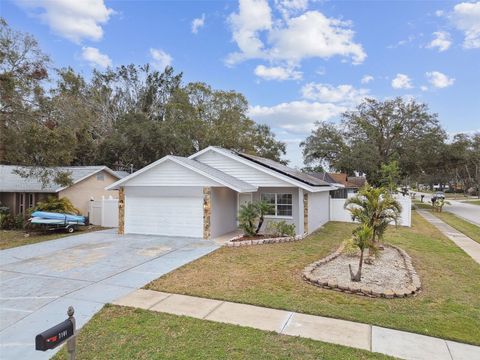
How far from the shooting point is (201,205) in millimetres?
14078

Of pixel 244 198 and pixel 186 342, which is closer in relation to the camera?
pixel 186 342

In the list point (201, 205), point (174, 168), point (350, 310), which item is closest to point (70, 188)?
point (174, 168)

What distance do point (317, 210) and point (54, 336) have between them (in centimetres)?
1569

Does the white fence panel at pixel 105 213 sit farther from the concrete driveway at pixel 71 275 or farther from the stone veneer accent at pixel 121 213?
the concrete driveway at pixel 71 275

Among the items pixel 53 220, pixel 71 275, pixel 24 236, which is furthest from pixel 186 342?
pixel 24 236

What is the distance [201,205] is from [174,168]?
209 centimetres

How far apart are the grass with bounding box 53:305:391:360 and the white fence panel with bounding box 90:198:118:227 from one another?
1311cm

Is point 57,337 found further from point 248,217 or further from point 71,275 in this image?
point 248,217

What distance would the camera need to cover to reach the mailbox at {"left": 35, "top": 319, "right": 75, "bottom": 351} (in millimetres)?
2812

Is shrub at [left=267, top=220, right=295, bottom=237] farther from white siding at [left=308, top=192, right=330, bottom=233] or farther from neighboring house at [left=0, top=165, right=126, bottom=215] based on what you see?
neighboring house at [left=0, top=165, right=126, bottom=215]

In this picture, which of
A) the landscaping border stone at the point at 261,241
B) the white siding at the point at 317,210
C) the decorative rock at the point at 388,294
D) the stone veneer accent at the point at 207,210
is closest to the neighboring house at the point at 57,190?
the stone veneer accent at the point at 207,210

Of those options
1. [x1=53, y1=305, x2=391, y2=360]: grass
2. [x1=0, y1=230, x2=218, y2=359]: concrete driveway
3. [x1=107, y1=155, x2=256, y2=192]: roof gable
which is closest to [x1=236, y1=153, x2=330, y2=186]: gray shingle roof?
[x1=107, y1=155, x2=256, y2=192]: roof gable

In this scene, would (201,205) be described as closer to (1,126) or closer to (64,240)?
(64,240)

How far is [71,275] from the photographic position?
836cm
